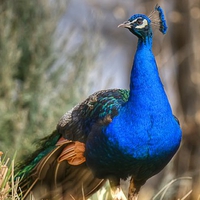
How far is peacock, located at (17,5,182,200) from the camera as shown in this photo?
10.7 ft

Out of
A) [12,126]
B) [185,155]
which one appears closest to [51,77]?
[12,126]

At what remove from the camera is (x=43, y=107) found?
566 centimetres

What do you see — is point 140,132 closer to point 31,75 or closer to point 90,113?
point 90,113

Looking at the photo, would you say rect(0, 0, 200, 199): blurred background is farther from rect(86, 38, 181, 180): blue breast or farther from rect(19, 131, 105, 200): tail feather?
rect(86, 38, 181, 180): blue breast

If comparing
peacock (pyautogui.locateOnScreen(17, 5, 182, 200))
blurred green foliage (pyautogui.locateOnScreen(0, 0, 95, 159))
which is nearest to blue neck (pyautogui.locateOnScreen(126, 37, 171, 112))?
peacock (pyautogui.locateOnScreen(17, 5, 182, 200))

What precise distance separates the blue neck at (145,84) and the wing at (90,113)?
11cm

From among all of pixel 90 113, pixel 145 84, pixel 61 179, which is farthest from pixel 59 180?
pixel 145 84

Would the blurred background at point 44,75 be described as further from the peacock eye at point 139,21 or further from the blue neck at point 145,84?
the peacock eye at point 139,21

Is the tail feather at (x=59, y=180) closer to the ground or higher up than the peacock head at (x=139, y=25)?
closer to the ground

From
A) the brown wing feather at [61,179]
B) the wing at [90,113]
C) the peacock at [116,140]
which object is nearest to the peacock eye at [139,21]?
the peacock at [116,140]

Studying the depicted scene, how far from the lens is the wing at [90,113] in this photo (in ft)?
→ 11.1

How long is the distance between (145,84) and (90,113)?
0.34 m

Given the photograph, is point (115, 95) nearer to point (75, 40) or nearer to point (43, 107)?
Answer: point (43, 107)

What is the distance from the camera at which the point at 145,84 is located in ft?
10.9
